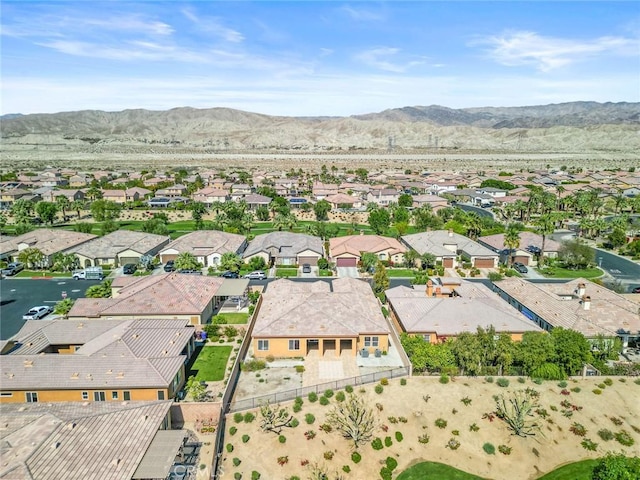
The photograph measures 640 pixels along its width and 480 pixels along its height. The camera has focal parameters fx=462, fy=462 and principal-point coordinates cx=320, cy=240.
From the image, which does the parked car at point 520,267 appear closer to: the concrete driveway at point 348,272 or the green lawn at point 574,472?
the concrete driveway at point 348,272

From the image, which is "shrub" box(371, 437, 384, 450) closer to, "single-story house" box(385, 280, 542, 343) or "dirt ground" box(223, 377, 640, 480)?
"dirt ground" box(223, 377, 640, 480)

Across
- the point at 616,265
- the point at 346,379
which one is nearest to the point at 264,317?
the point at 346,379

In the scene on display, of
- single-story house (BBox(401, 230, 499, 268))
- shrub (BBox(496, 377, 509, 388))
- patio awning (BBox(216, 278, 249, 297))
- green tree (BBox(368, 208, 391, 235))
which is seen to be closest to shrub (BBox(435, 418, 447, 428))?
shrub (BBox(496, 377, 509, 388))

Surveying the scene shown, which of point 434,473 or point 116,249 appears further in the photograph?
point 116,249

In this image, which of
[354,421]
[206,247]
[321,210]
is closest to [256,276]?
[206,247]

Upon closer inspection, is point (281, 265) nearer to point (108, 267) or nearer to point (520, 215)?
point (108, 267)

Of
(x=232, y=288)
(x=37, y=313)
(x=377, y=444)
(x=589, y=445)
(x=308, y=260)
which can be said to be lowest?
(x=589, y=445)

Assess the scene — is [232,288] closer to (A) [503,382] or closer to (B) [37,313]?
(B) [37,313]
